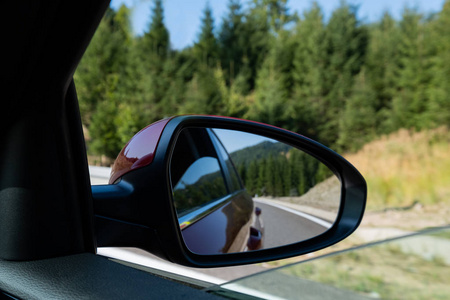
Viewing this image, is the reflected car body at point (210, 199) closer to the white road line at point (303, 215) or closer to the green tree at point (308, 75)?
the white road line at point (303, 215)

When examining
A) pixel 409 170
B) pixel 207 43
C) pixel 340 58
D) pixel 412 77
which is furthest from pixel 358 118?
pixel 207 43

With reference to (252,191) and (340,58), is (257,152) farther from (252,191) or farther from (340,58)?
(340,58)

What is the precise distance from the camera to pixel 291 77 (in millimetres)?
35281

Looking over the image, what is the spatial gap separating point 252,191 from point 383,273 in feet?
6.61

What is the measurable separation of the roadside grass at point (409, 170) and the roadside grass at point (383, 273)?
7.15 metres

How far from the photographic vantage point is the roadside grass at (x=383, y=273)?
8.93ft

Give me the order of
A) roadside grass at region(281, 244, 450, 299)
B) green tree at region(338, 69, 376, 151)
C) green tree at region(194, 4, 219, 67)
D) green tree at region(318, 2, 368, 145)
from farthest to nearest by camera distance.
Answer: green tree at region(194, 4, 219, 67) < green tree at region(318, 2, 368, 145) < green tree at region(338, 69, 376, 151) < roadside grass at region(281, 244, 450, 299)

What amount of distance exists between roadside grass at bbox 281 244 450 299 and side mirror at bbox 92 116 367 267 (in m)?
1.07

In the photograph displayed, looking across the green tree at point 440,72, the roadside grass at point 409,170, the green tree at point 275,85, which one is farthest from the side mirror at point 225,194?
the green tree at point 275,85

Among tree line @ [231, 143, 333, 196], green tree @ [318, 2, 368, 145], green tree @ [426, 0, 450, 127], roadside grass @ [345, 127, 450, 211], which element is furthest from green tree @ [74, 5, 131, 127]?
tree line @ [231, 143, 333, 196]

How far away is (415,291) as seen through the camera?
2.67 m

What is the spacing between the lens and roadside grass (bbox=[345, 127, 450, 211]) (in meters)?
11.2

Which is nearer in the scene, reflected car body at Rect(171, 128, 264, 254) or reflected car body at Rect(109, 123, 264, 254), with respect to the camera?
reflected car body at Rect(109, 123, 264, 254)

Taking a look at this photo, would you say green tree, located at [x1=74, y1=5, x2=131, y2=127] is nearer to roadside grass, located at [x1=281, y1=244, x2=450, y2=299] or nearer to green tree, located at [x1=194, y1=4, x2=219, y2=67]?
green tree, located at [x1=194, y1=4, x2=219, y2=67]
